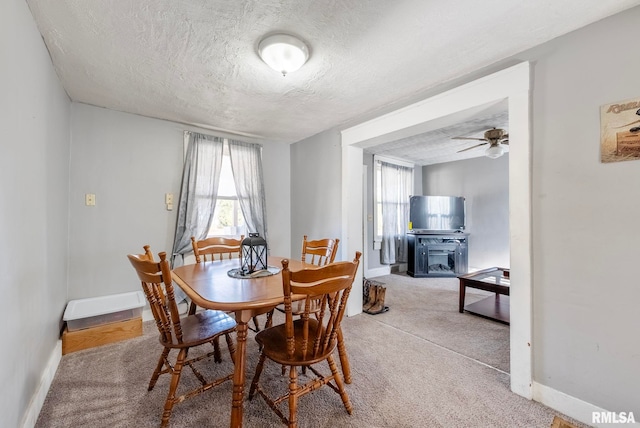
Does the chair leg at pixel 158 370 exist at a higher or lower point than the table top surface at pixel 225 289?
lower

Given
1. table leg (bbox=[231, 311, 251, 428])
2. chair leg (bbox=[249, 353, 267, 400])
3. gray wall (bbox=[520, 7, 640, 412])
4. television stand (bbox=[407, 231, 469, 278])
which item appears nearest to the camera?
table leg (bbox=[231, 311, 251, 428])

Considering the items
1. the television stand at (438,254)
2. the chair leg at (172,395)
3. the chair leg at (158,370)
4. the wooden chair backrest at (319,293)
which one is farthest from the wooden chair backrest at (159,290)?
the television stand at (438,254)

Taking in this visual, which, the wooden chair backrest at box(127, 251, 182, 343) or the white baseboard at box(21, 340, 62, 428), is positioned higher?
the wooden chair backrest at box(127, 251, 182, 343)

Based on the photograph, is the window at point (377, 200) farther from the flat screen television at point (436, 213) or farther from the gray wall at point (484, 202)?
the gray wall at point (484, 202)

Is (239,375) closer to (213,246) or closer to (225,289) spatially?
(225,289)

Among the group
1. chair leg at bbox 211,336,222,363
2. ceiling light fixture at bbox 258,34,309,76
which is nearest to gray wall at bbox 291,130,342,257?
ceiling light fixture at bbox 258,34,309,76

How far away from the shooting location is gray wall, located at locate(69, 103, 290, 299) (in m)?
2.57

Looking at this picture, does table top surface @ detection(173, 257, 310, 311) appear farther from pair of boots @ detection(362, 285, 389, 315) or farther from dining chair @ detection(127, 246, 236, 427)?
pair of boots @ detection(362, 285, 389, 315)

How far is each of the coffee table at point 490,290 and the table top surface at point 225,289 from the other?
2303 millimetres

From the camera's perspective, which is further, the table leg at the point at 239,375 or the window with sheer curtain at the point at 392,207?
the window with sheer curtain at the point at 392,207

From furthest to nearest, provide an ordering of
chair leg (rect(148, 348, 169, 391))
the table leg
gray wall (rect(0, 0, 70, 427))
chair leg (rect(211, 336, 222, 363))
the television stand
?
the television stand → chair leg (rect(211, 336, 222, 363)) → chair leg (rect(148, 348, 169, 391)) → the table leg → gray wall (rect(0, 0, 70, 427))

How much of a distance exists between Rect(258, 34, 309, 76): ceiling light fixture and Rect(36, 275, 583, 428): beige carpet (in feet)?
7.12

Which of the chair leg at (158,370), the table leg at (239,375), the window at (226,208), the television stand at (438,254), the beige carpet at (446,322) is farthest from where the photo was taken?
the television stand at (438,254)

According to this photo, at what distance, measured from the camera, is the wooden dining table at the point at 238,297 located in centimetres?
127
